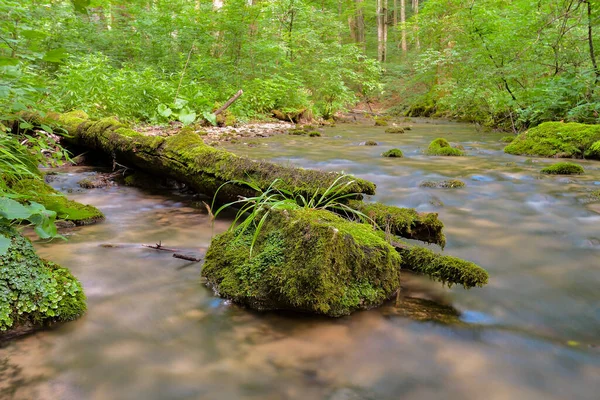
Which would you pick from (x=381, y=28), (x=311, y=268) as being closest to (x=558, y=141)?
(x=311, y=268)

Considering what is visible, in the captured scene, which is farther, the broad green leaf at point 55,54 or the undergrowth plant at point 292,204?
the undergrowth plant at point 292,204

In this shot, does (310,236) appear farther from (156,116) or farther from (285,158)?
(156,116)

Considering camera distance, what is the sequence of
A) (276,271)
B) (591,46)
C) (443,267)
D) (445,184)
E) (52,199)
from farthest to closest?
(591,46), (445,184), (52,199), (443,267), (276,271)

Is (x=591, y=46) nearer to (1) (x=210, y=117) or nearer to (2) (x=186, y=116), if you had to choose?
(1) (x=210, y=117)

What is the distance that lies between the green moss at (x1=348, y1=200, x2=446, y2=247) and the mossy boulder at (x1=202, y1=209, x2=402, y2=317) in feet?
1.12

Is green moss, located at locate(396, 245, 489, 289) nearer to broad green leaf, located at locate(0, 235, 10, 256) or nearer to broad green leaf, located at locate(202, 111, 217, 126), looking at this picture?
broad green leaf, located at locate(0, 235, 10, 256)

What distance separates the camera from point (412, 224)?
9.27 ft

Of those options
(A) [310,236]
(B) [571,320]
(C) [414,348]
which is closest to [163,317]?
→ (A) [310,236]

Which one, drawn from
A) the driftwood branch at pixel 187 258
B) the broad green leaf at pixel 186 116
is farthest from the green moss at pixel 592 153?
the broad green leaf at pixel 186 116

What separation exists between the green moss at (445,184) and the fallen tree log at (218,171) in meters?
2.49

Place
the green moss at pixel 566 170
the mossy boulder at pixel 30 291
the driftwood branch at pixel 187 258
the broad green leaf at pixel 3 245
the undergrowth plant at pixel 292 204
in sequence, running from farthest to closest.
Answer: the green moss at pixel 566 170 → the driftwood branch at pixel 187 258 → the undergrowth plant at pixel 292 204 → the mossy boulder at pixel 30 291 → the broad green leaf at pixel 3 245

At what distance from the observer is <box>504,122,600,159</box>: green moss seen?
24.9 feet

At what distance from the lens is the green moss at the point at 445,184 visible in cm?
539

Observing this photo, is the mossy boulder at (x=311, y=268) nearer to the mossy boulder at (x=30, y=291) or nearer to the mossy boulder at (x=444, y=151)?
the mossy boulder at (x=30, y=291)
